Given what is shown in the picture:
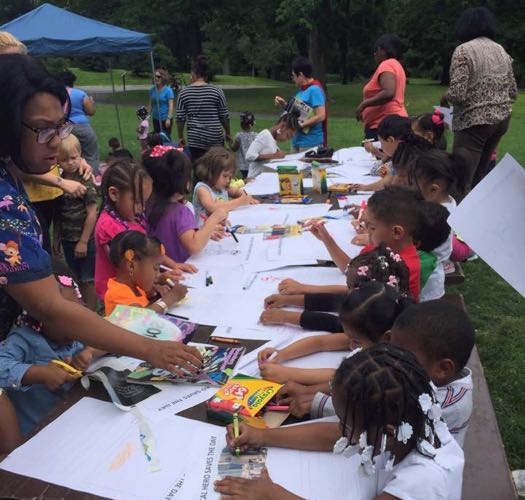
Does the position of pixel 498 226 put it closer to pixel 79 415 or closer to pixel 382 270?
pixel 382 270

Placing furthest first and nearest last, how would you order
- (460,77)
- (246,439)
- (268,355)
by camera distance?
(460,77) → (268,355) → (246,439)

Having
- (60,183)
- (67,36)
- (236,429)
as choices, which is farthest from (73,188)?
(67,36)

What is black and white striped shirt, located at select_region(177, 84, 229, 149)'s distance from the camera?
567 cm

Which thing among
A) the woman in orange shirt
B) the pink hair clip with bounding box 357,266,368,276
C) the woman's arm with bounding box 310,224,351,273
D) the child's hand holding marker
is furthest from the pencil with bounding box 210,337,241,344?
the woman in orange shirt

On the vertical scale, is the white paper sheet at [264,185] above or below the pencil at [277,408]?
below

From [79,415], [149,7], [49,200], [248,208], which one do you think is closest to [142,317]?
[79,415]

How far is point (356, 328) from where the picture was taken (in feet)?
5.15

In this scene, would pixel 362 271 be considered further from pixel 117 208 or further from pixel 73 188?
pixel 73 188

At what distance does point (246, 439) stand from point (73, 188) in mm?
2476

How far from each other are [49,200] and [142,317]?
208cm

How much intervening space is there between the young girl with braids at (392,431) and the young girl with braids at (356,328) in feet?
1.29

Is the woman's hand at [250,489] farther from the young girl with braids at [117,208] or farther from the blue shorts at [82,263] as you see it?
the blue shorts at [82,263]

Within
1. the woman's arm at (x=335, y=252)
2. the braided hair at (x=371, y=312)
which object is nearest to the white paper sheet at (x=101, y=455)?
the braided hair at (x=371, y=312)

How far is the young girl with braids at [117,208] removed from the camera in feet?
7.86
